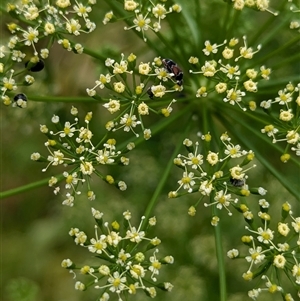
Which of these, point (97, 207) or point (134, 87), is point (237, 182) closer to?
point (134, 87)

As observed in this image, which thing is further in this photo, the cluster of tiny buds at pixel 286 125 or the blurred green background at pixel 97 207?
the blurred green background at pixel 97 207

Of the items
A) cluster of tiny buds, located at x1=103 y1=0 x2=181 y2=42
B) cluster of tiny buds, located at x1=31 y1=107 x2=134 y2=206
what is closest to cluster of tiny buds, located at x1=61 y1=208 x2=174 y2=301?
cluster of tiny buds, located at x1=31 y1=107 x2=134 y2=206

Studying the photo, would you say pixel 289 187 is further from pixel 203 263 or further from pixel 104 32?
pixel 104 32

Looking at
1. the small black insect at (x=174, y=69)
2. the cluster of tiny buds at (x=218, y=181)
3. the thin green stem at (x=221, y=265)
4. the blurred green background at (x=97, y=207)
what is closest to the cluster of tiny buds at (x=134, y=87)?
the small black insect at (x=174, y=69)

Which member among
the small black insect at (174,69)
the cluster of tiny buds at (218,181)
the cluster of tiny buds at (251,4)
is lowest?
the cluster of tiny buds at (218,181)

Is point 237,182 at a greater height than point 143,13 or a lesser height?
lesser

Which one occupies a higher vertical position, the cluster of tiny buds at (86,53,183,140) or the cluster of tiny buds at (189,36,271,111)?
the cluster of tiny buds at (189,36,271,111)

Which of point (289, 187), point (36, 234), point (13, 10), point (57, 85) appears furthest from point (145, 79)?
point (36, 234)

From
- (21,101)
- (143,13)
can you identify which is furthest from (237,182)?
(21,101)

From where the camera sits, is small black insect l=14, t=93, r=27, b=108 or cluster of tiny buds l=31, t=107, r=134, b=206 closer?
cluster of tiny buds l=31, t=107, r=134, b=206

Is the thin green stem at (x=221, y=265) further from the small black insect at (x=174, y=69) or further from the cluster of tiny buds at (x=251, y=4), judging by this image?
the cluster of tiny buds at (x=251, y=4)

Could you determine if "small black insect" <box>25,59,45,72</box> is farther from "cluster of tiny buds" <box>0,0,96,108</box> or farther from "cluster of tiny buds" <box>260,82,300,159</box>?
"cluster of tiny buds" <box>260,82,300,159</box>
